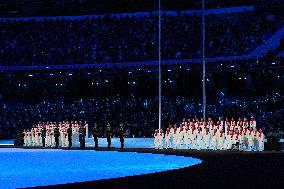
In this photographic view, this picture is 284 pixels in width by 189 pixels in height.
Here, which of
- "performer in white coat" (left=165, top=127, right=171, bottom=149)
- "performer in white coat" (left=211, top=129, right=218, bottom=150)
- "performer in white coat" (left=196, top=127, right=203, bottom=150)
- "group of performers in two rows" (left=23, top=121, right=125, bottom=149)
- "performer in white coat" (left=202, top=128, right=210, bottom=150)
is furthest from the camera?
"group of performers in two rows" (left=23, top=121, right=125, bottom=149)

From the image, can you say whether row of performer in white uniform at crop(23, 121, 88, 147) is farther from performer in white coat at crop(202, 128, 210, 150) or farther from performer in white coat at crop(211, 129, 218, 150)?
performer in white coat at crop(211, 129, 218, 150)

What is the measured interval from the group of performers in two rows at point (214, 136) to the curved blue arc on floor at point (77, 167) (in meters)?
4.12

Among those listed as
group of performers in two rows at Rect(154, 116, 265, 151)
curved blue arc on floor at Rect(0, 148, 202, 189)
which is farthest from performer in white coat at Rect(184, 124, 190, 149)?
curved blue arc on floor at Rect(0, 148, 202, 189)

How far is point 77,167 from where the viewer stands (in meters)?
23.8

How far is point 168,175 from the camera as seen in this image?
18500 mm

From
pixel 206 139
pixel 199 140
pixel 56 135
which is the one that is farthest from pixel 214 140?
pixel 56 135

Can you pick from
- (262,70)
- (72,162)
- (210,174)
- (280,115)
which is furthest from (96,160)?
(262,70)

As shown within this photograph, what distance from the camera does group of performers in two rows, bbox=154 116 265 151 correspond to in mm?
32844

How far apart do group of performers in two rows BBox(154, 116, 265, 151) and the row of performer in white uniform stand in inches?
193

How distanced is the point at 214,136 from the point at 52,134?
9643 mm

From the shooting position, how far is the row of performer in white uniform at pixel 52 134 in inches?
1543

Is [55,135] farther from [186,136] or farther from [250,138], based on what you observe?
[250,138]

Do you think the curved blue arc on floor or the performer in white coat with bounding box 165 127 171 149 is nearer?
the curved blue arc on floor

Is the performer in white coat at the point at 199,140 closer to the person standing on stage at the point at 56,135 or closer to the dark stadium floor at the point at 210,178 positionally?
the person standing on stage at the point at 56,135
